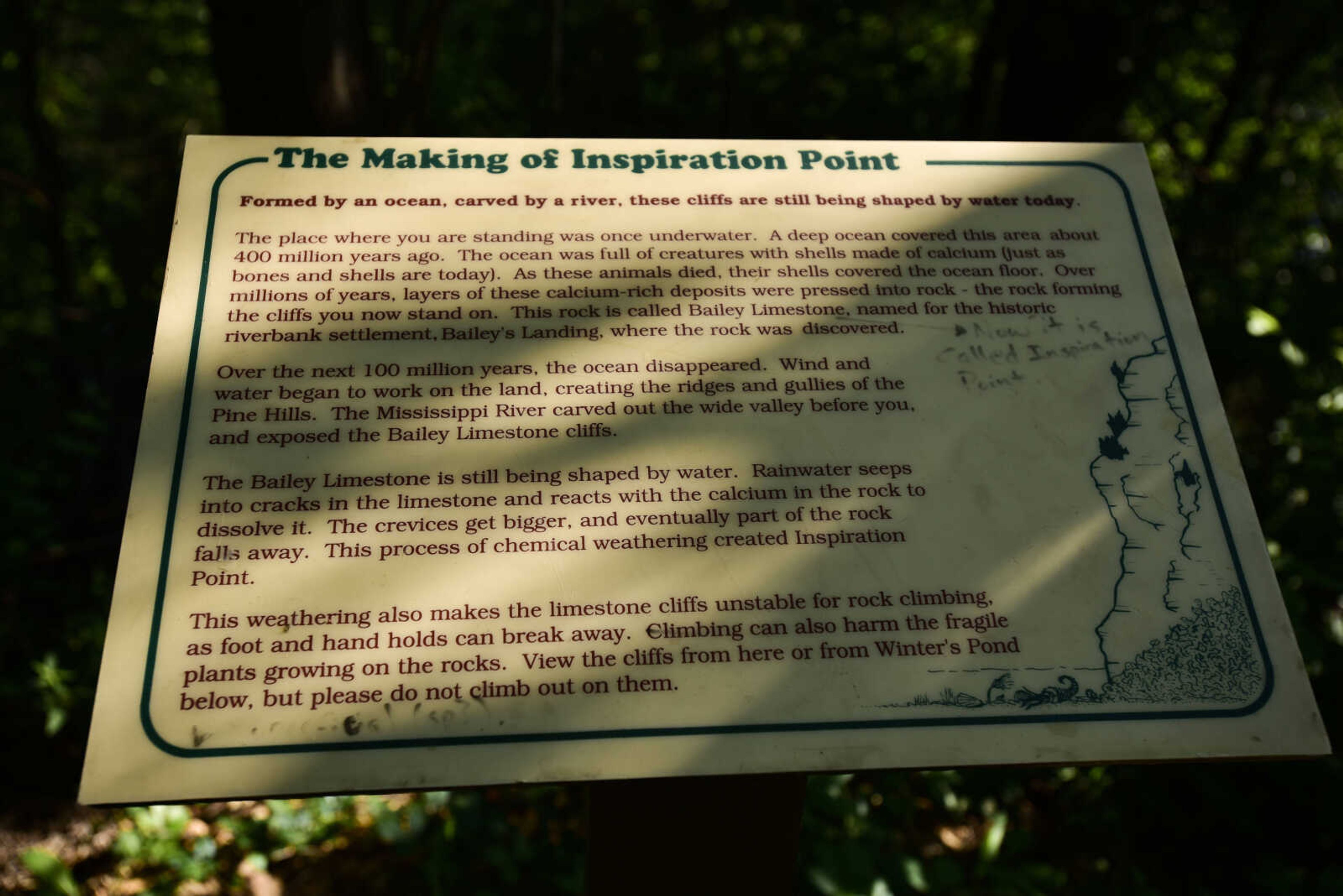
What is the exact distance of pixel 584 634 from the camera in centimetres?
120

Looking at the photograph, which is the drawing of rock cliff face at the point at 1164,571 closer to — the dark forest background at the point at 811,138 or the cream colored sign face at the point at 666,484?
the cream colored sign face at the point at 666,484

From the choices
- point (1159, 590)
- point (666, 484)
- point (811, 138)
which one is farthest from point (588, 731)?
point (811, 138)

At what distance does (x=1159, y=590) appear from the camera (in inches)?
50.7

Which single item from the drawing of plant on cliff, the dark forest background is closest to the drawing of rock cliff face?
the drawing of plant on cliff

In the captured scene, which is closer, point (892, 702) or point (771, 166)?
point (892, 702)

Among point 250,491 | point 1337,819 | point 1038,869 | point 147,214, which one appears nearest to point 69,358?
point 147,214

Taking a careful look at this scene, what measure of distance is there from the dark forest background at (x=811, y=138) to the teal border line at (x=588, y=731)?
2.72ft

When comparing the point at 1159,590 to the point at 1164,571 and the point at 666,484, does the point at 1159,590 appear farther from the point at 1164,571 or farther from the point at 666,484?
the point at 666,484

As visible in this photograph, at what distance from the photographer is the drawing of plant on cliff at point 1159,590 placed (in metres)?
1.23

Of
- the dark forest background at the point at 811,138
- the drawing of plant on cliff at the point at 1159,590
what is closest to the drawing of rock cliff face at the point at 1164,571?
the drawing of plant on cliff at the point at 1159,590

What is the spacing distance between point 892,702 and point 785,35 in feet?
20.2

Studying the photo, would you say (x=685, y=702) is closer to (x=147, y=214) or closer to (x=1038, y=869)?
(x=1038, y=869)

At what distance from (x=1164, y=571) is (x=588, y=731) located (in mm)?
883

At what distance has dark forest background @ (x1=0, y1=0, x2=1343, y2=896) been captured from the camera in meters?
2.26
